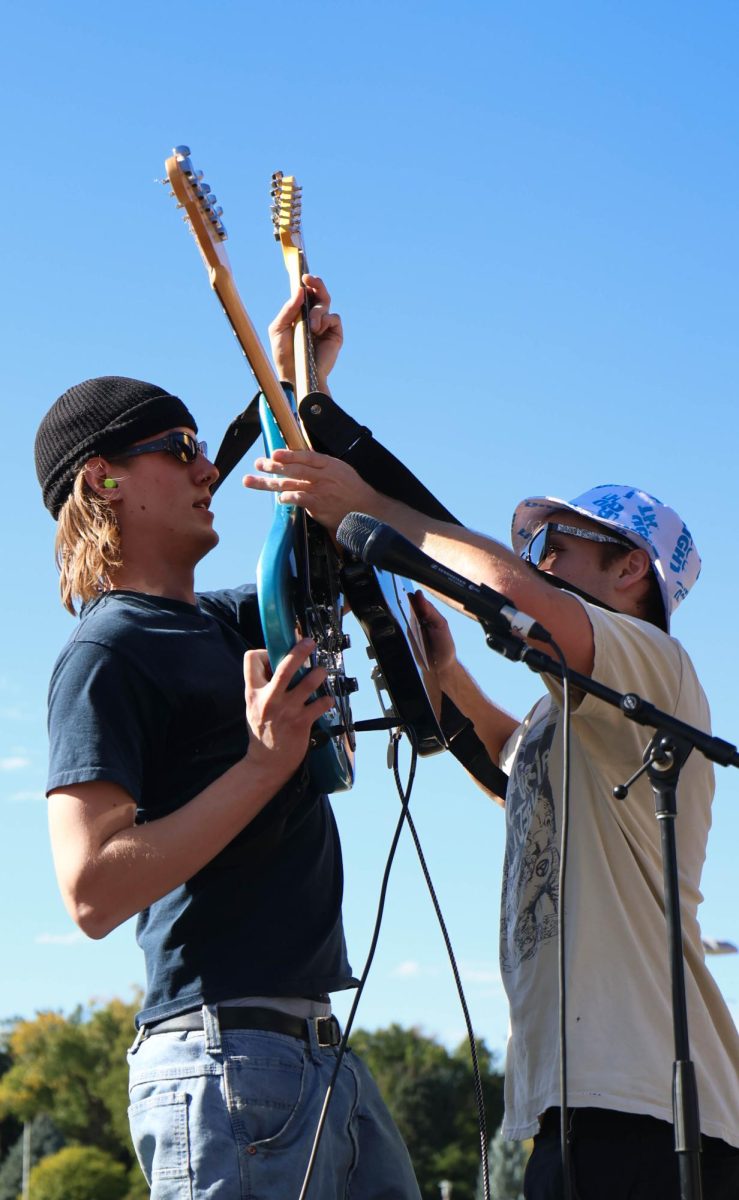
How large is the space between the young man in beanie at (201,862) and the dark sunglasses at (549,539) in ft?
3.23

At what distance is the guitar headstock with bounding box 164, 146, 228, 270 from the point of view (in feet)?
12.1

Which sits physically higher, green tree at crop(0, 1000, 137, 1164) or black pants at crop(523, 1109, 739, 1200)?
green tree at crop(0, 1000, 137, 1164)

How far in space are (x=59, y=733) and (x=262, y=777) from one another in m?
0.54

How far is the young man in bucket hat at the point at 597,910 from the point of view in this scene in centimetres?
343

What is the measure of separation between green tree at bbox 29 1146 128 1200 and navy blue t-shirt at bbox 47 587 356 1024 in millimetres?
70785

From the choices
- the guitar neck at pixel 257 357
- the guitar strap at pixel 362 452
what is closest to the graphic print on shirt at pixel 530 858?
the guitar strap at pixel 362 452

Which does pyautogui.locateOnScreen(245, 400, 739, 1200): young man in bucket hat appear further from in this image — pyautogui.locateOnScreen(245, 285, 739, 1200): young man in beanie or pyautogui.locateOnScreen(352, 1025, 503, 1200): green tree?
pyautogui.locateOnScreen(352, 1025, 503, 1200): green tree

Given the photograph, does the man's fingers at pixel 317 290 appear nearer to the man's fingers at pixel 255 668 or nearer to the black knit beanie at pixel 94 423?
the black knit beanie at pixel 94 423

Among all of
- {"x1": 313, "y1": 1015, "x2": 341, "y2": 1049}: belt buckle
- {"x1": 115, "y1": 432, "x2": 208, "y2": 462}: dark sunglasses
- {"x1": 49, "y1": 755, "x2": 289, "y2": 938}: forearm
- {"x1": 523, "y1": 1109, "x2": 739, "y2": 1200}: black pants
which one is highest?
{"x1": 115, "y1": 432, "x2": 208, "y2": 462}: dark sunglasses

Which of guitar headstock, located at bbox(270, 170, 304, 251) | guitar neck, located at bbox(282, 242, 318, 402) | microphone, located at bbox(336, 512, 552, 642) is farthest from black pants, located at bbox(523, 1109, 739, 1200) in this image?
guitar headstock, located at bbox(270, 170, 304, 251)

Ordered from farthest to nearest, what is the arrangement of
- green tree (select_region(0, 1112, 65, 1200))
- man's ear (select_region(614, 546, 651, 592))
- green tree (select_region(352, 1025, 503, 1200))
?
green tree (select_region(352, 1025, 503, 1200)), green tree (select_region(0, 1112, 65, 1200)), man's ear (select_region(614, 546, 651, 592))

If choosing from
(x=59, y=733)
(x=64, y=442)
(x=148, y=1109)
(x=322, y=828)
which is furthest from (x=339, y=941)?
(x=64, y=442)

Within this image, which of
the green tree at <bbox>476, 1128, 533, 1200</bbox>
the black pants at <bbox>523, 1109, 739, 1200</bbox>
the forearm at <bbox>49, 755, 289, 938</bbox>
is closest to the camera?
the forearm at <bbox>49, 755, 289, 938</bbox>

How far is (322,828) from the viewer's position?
152 inches
